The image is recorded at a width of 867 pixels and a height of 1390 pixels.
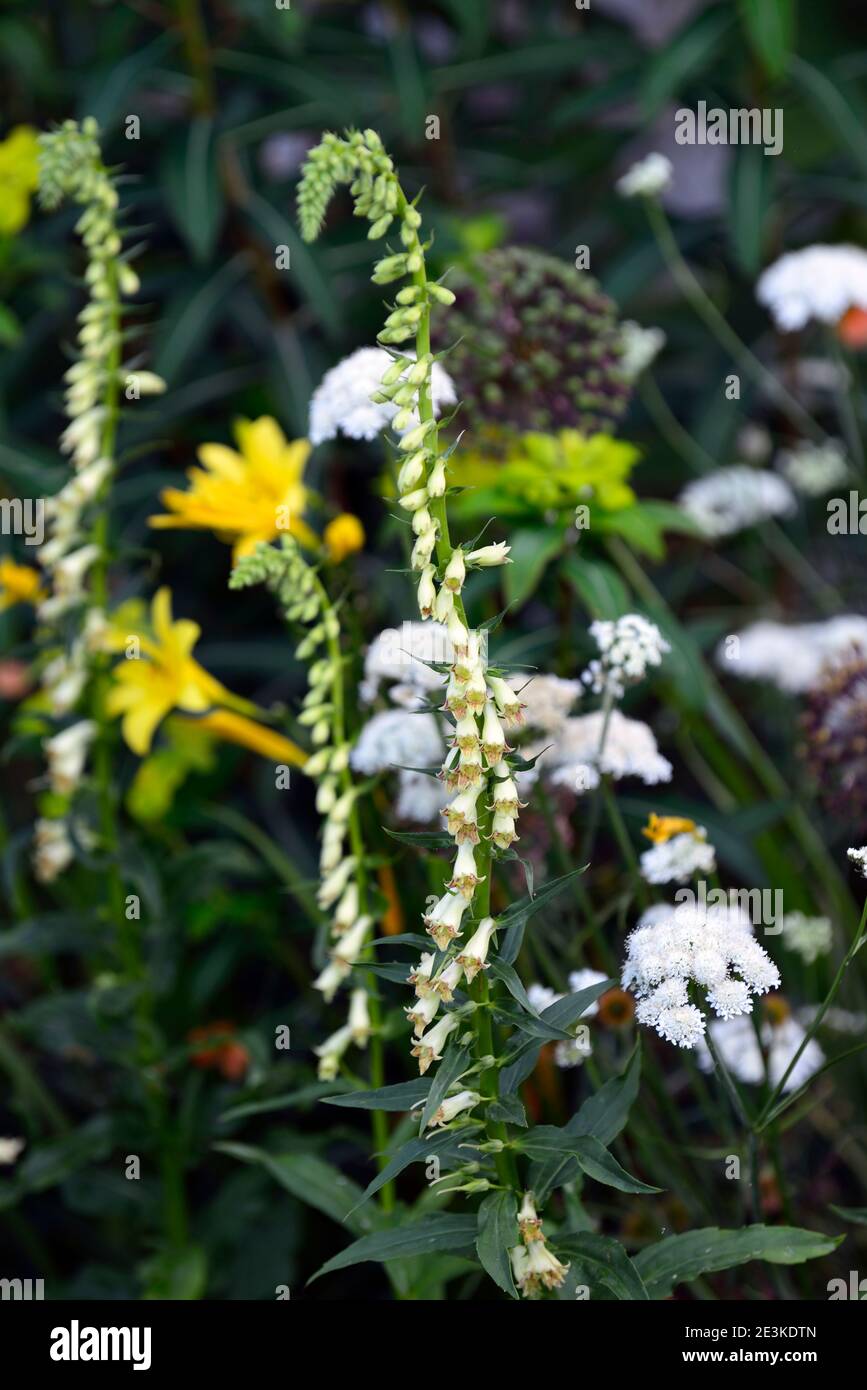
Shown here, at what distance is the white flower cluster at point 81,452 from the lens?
4.43ft

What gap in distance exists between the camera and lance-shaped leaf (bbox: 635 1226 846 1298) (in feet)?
3.49

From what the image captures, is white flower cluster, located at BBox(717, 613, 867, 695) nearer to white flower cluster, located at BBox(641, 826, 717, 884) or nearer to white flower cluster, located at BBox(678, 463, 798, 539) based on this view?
white flower cluster, located at BBox(678, 463, 798, 539)

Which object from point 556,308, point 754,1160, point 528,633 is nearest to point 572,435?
point 556,308

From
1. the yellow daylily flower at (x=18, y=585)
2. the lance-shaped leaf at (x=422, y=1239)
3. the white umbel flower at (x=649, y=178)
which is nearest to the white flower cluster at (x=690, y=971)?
the lance-shaped leaf at (x=422, y=1239)

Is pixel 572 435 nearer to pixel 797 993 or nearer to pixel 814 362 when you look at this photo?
pixel 797 993

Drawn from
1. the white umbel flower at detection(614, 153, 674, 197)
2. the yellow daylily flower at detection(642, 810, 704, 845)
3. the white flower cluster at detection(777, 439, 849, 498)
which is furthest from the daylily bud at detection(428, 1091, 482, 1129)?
the white flower cluster at detection(777, 439, 849, 498)

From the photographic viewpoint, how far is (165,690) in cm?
156

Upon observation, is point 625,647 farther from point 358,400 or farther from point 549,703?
point 358,400

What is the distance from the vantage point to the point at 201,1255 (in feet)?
5.21

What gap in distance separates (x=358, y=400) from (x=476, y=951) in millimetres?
614

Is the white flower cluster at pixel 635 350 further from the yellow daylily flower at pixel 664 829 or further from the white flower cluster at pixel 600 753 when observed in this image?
the yellow daylily flower at pixel 664 829

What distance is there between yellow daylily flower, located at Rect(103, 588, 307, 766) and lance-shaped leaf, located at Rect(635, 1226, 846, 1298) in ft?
2.26

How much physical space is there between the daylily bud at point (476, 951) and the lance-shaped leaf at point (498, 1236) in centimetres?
19

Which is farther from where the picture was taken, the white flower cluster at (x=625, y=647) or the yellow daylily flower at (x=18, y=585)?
the yellow daylily flower at (x=18, y=585)
